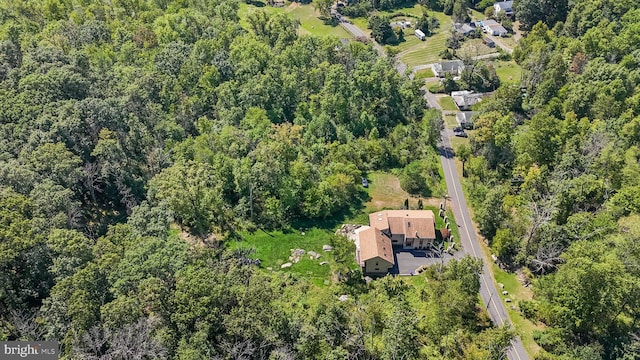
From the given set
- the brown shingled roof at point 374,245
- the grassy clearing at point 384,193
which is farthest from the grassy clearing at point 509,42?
the brown shingled roof at point 374,245

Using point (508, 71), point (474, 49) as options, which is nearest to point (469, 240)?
point (508, 71)

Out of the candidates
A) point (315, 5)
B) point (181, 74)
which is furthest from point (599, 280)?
point (315, 5)

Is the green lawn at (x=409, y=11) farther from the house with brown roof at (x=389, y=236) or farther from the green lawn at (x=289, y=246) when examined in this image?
the green lawn at (x=289, y=246)

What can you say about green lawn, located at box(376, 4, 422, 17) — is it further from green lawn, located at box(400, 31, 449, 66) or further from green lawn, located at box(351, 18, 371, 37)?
green lawn, located at box(400, 31, 449, 66)

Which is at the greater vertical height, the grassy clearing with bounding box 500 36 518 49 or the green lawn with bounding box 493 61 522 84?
the grassy clearing with bounding box 500 36 518 49

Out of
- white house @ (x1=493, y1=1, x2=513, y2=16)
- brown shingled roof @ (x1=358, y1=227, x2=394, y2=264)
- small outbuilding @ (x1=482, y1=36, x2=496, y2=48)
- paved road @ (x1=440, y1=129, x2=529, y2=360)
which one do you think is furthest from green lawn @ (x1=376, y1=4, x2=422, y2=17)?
brown shingled roof @ (x1=358, y1=227, x2=394, y2=264)

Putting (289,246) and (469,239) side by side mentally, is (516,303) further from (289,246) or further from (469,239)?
(289,246)
